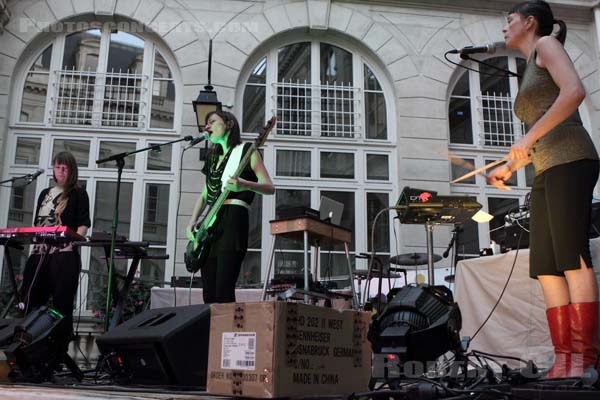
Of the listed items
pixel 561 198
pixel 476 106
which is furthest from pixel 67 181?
pixel 476 106

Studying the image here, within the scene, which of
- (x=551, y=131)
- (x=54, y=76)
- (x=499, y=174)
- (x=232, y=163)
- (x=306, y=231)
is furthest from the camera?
(x=54, y=76)

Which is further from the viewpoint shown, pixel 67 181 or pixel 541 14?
pixel 67 181

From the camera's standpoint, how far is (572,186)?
6.55 ft

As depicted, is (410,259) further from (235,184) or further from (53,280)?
(53,280)

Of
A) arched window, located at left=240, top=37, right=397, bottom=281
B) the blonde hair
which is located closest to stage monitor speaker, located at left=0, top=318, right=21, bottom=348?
the blonde hair

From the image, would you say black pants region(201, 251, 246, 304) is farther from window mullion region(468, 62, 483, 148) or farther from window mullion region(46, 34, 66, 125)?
window mullion region(468, 62, 483, 148)

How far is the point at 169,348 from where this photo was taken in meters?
2.21

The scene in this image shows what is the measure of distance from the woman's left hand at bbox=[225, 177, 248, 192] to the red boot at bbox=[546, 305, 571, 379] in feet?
4.83

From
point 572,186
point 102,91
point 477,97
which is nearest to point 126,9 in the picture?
A: point 102,91

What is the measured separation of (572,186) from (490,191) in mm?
5817

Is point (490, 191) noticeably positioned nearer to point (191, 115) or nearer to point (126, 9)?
point (191, 115)

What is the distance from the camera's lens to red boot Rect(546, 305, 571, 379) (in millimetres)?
1904

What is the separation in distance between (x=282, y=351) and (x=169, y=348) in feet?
2.16

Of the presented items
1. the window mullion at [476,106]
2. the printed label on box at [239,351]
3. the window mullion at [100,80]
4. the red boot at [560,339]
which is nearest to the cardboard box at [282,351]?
the printed label on box at [239,351]
